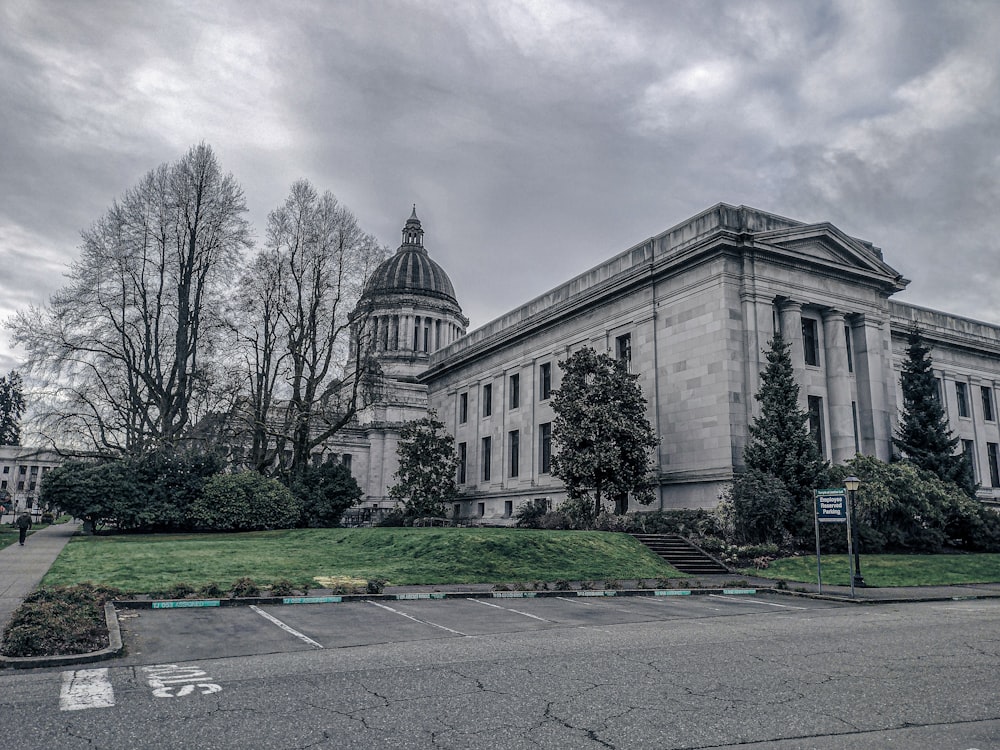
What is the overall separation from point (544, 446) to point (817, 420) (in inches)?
613

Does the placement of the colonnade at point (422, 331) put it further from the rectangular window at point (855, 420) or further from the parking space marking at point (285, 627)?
the parking space marking at point (285, 627)

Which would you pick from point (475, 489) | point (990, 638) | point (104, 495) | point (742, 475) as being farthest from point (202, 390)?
point (990, 638)

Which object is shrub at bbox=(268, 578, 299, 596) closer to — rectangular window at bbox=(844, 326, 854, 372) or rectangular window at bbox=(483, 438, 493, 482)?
rectangular window at bbox=(844, 326, 854, 372)

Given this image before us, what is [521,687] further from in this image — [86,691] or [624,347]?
[624,347]

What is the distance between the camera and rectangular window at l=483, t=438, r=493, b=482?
5103 centimetres

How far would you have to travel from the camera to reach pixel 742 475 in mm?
28828

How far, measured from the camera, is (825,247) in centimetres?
3641

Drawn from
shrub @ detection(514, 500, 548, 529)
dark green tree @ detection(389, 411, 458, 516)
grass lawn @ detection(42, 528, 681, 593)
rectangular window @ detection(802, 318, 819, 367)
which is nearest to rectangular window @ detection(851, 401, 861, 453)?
rectangular window @ detection(802, 318, 819, 367)

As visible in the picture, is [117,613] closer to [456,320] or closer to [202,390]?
[202,390]

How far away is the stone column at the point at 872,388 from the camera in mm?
36125

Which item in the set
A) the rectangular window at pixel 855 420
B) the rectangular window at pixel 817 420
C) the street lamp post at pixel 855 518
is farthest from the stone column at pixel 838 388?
the street lamp post at pixel 855 518

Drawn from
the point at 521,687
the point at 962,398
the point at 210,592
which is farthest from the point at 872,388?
the point at 521,687

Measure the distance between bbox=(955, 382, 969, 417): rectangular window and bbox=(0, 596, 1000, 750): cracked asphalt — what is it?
137ft

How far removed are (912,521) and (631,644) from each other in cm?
2352
